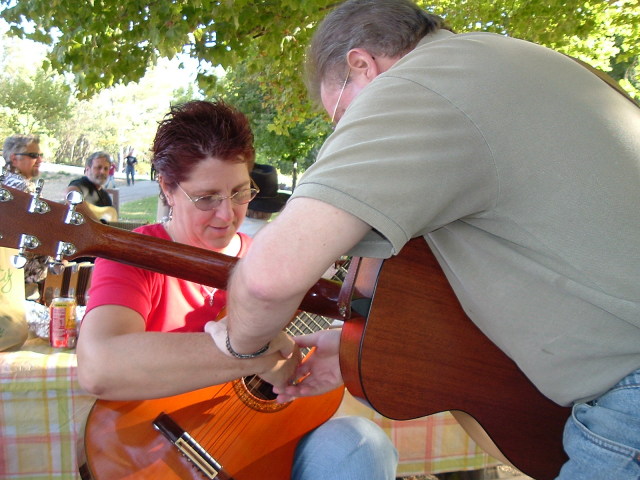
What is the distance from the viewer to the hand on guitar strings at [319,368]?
1.69 metres

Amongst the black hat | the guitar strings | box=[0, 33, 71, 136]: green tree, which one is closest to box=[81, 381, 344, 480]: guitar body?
the guitar strings

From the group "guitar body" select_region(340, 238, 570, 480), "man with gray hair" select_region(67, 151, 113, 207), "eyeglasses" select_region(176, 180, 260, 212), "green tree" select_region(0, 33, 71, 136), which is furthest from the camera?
"green tree" select_region(0, 33, 71, 136)

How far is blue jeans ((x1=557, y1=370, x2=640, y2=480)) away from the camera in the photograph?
106cm

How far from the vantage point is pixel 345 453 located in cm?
164

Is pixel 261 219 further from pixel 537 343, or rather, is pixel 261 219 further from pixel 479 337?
pixel 537 343

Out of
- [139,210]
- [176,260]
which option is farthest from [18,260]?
[139,210]

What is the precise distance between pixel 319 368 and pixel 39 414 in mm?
1222

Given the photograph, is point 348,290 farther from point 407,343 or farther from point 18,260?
point 18,260

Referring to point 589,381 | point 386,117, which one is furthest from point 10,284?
point 589,381

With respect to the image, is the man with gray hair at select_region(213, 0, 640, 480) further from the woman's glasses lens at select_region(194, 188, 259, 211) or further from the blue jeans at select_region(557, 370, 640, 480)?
A: the woman's glasses lens at select_region(194, 188, 259, 211)

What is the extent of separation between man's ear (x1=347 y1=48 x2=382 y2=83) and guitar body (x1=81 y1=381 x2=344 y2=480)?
0.93 m

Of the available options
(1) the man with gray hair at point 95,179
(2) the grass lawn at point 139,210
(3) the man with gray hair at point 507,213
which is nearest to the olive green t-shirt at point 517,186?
(3) the man with gray hair at point 507,213

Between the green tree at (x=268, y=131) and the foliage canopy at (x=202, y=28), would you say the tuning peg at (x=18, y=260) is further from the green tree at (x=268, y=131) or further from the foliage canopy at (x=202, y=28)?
the green tree at (x=268, y=131)

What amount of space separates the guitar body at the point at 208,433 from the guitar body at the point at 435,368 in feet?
1.56
